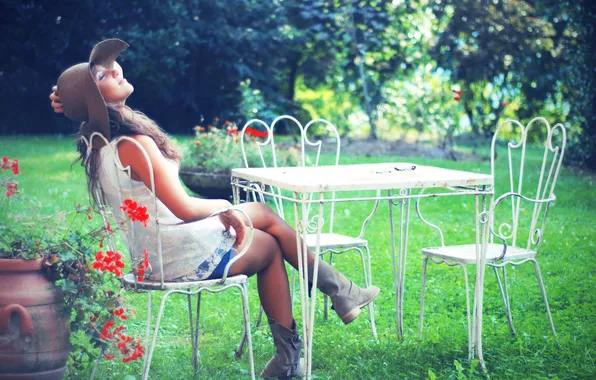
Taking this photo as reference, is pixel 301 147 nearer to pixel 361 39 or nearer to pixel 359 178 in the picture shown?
pixel 359 178

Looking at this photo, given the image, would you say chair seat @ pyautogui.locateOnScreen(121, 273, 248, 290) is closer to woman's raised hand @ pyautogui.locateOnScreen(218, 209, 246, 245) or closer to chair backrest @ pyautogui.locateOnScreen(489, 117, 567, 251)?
woman's raised hand @ pyautogui.locateOnScreen(218, 209, 246, 245)

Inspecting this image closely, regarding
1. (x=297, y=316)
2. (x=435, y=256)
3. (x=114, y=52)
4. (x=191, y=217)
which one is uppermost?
(x=114, y=52)

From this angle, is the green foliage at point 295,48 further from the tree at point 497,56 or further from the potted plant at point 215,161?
the potted plant at point 215,161

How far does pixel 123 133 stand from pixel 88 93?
215mm

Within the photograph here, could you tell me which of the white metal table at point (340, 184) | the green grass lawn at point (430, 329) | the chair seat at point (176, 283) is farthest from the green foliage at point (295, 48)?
the chair seat at point (176, 283)

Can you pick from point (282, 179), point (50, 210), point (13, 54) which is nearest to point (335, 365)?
point (282, 179)

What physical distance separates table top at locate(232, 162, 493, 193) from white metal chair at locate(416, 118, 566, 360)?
18cm

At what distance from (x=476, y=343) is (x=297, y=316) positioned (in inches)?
46.6

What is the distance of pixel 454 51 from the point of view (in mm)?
12766

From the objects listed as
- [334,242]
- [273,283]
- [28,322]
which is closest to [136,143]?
[28,322]

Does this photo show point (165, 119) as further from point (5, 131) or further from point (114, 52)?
point (114, 52)


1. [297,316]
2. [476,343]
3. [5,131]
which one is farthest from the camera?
[5,131]

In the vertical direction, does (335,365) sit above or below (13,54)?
below

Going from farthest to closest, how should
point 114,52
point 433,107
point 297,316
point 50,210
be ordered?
1. point 433,107
2. point 50,210
3. point 297,316
4. point 114,52
